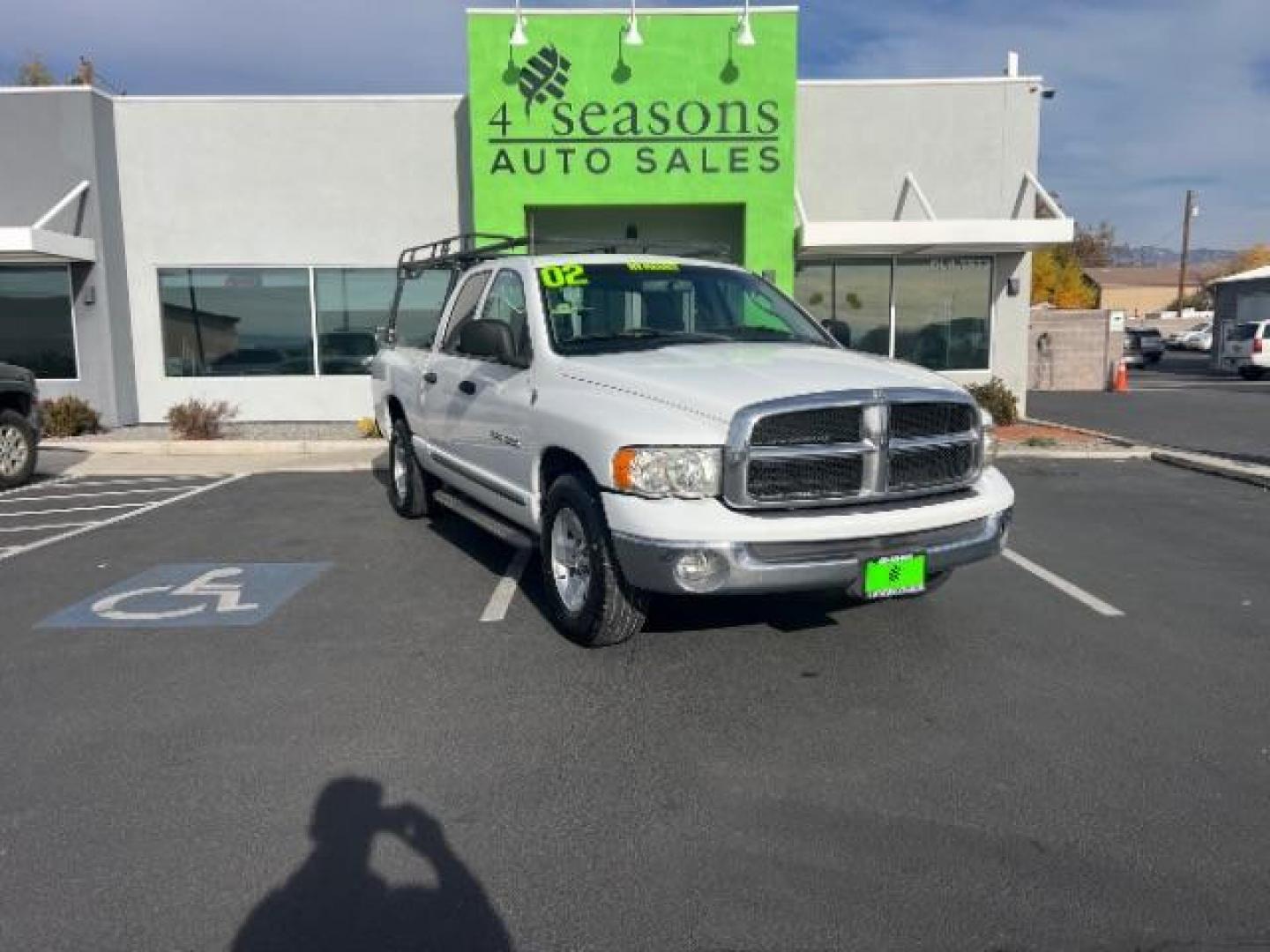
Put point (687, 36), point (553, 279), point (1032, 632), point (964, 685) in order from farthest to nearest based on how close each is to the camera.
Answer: point (687, 36) → point (553, 279) → point (1032, 632) → point (964, 685)

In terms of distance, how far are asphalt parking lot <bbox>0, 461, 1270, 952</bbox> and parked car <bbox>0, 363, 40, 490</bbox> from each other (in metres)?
4.87

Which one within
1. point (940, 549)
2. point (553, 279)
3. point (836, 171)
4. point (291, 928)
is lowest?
point (291, 928)

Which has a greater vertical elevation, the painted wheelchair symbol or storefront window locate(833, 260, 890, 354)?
storefront window locate(833, 260, 890, 354)

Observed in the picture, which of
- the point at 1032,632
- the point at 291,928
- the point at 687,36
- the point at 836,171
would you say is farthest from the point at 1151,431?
the point at 291,928

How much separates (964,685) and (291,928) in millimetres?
3149

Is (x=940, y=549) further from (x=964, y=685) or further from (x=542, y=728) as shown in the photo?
(x=542, y=728)

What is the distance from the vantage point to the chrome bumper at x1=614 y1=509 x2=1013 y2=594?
14.4ft

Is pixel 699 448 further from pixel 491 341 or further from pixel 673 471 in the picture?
pixel 491 341

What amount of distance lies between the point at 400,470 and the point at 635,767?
5319 mm

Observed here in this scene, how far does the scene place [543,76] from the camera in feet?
46.9

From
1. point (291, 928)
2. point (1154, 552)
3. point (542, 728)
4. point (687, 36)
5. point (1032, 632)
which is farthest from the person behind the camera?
point (687, 36)

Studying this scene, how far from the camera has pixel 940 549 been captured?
15.5ft

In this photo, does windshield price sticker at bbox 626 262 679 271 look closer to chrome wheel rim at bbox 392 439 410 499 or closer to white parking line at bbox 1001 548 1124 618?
white parking line at bbox 1001 548 1124 618

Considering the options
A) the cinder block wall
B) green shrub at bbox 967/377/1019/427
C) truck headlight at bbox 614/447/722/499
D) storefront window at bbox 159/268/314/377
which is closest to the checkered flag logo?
storefront window at bbox 159/268/314/377
